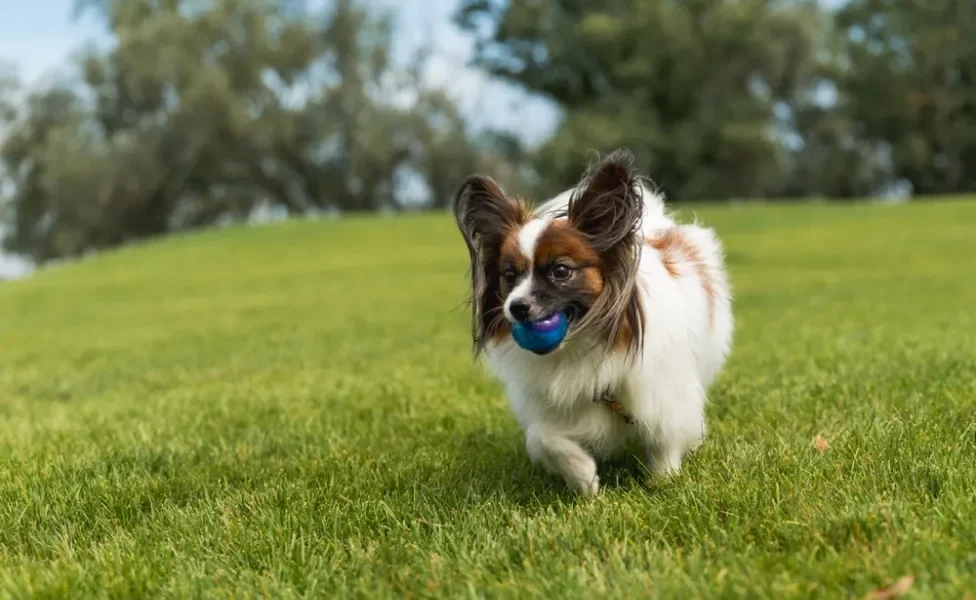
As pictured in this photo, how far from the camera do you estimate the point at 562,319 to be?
3.25 m

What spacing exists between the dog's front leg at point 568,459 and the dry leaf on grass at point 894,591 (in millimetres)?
1373

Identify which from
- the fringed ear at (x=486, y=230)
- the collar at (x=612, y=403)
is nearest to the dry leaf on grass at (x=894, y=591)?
the collar at (x=612, y=403)

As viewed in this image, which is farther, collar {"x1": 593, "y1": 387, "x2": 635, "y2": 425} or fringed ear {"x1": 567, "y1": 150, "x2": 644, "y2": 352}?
collar {"x1": 593, "y1": 387, "x2": 635, "y2": 425}

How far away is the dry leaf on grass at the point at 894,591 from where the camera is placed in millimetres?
2203

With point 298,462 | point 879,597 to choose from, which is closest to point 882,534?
point 879,597

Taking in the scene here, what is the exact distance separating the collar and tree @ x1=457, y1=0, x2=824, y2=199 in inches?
1289

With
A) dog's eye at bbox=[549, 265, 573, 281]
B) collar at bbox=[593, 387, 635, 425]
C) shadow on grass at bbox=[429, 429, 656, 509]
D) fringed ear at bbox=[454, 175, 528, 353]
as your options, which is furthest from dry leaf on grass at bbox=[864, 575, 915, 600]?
fringed ear at bbox=[454, 175, 528, 353]

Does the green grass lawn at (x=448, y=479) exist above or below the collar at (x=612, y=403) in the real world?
below

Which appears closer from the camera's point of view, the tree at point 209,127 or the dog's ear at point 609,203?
the dog's ear at point 609,203

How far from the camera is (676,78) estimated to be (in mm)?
40000

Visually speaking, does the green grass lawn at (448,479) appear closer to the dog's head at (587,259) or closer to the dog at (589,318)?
the dog at (589,318)

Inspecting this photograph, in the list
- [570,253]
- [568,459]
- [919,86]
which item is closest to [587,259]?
[570,253]

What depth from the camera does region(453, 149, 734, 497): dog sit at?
3.31m

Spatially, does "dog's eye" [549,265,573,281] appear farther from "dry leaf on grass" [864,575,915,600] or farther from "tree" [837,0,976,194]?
"tree" [837,0,976,194]
